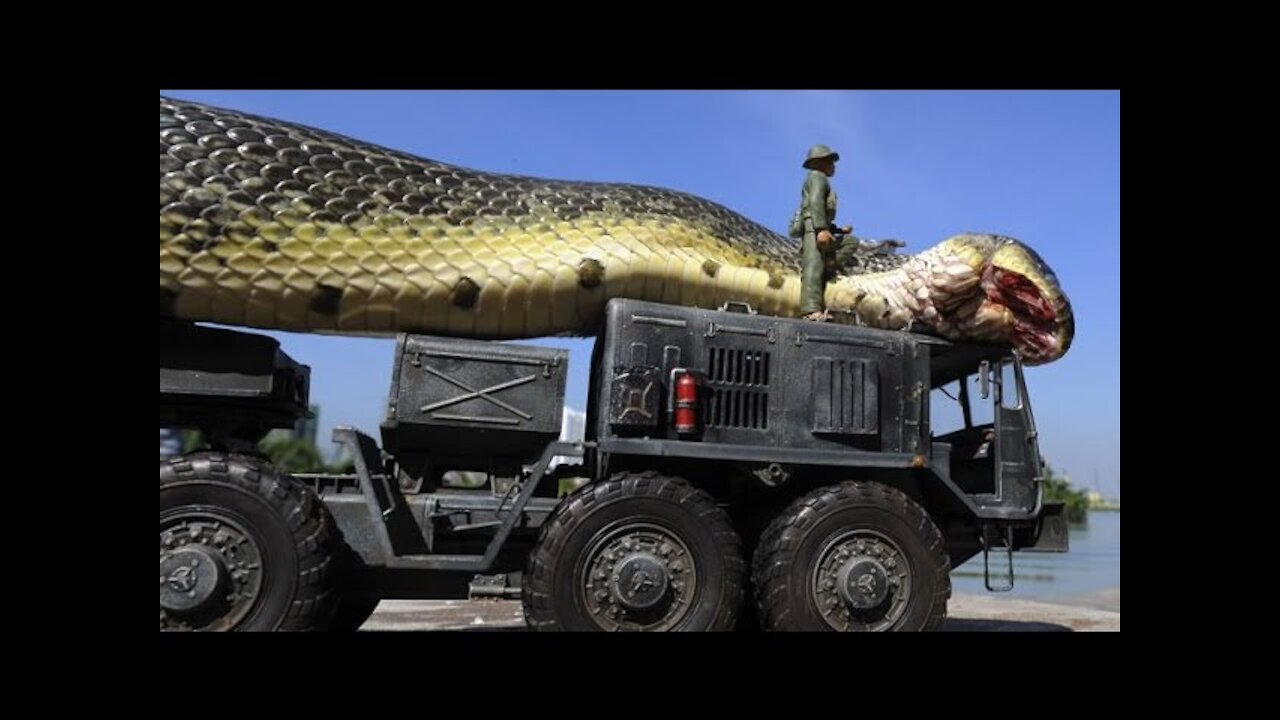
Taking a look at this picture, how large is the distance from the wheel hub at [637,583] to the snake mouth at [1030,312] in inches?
127

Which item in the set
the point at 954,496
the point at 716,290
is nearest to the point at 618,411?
the point at 716,290

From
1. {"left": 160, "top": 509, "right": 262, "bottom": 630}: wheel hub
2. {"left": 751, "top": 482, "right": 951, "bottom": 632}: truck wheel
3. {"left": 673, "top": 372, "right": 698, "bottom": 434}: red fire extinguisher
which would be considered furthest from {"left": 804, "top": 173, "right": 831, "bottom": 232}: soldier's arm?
{"left": 160, "top": 509, "right": 262, "bottom": 630}: wheel hub

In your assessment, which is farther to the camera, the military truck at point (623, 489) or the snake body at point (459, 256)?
the snake body at point (459, 256)

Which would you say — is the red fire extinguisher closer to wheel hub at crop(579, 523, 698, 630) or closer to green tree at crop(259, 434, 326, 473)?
wheel hub at crop(579, 523, 698, 630)

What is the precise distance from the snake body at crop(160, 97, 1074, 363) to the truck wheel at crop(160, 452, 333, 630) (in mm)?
1237

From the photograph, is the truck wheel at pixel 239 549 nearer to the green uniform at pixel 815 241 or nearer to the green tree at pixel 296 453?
the green uniform at pixel 815 241

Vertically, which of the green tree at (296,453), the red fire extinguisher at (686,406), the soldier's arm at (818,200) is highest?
the soldier's arm at (818,200)

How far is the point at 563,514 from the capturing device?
16.5 ft

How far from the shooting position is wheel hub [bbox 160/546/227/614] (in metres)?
4.55

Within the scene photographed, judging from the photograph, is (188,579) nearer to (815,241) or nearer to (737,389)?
(737,389)

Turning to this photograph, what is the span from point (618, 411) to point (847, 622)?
184cm

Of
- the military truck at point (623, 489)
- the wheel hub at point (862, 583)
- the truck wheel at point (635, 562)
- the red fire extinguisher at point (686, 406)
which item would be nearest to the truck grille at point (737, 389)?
the military truck at point (623, 489)

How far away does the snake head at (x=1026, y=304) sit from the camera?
6.41 metres

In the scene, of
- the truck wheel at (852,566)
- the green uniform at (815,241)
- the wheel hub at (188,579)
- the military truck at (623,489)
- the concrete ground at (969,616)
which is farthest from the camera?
the concrete ground at (969,616)
